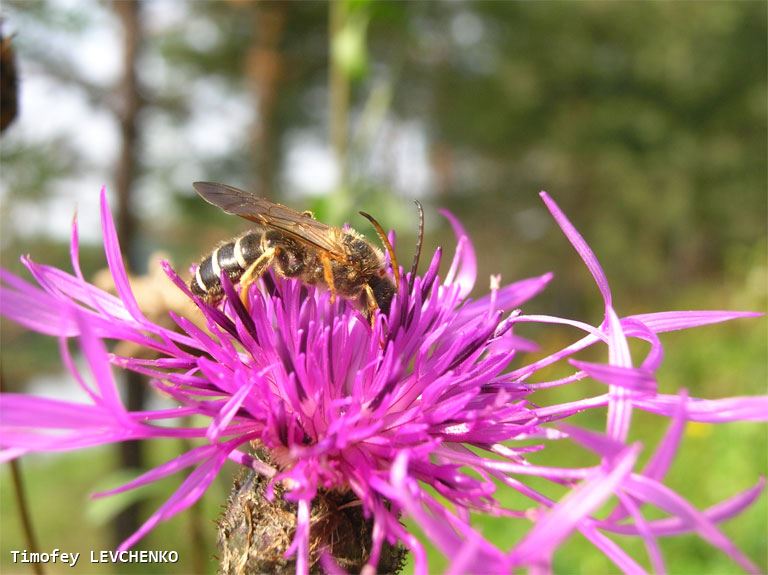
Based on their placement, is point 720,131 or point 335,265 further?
point 720,131

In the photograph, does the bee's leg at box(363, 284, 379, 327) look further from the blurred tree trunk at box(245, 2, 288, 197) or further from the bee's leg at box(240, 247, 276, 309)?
the blurred tree trunk at box(245, 2, 288, 197)

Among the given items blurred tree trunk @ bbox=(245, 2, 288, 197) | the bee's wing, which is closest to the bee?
the bee's wing

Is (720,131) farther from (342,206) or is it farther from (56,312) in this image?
(56,312)

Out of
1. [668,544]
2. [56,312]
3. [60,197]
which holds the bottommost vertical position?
[668,544]

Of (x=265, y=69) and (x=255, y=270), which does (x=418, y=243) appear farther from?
(x=265, y=69)

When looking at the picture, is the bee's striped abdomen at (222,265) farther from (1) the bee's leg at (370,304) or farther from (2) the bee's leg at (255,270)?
(1) the bee's leg at (370,304)

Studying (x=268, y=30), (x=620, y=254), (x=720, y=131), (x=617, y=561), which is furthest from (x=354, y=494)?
(x=720, y=131)

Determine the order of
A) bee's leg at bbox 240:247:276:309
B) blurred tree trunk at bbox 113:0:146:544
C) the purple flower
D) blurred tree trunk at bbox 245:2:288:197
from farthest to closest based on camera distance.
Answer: blurred tree trunk at bbox 245:2:288:197 < blurred tree trunk at bbox 113:0:146:544 < bee's leg at bbox 240:247:276:309 < the purple flower

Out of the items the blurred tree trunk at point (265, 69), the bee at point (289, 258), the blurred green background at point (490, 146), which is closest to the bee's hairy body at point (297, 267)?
the bee at point (289, 258)
